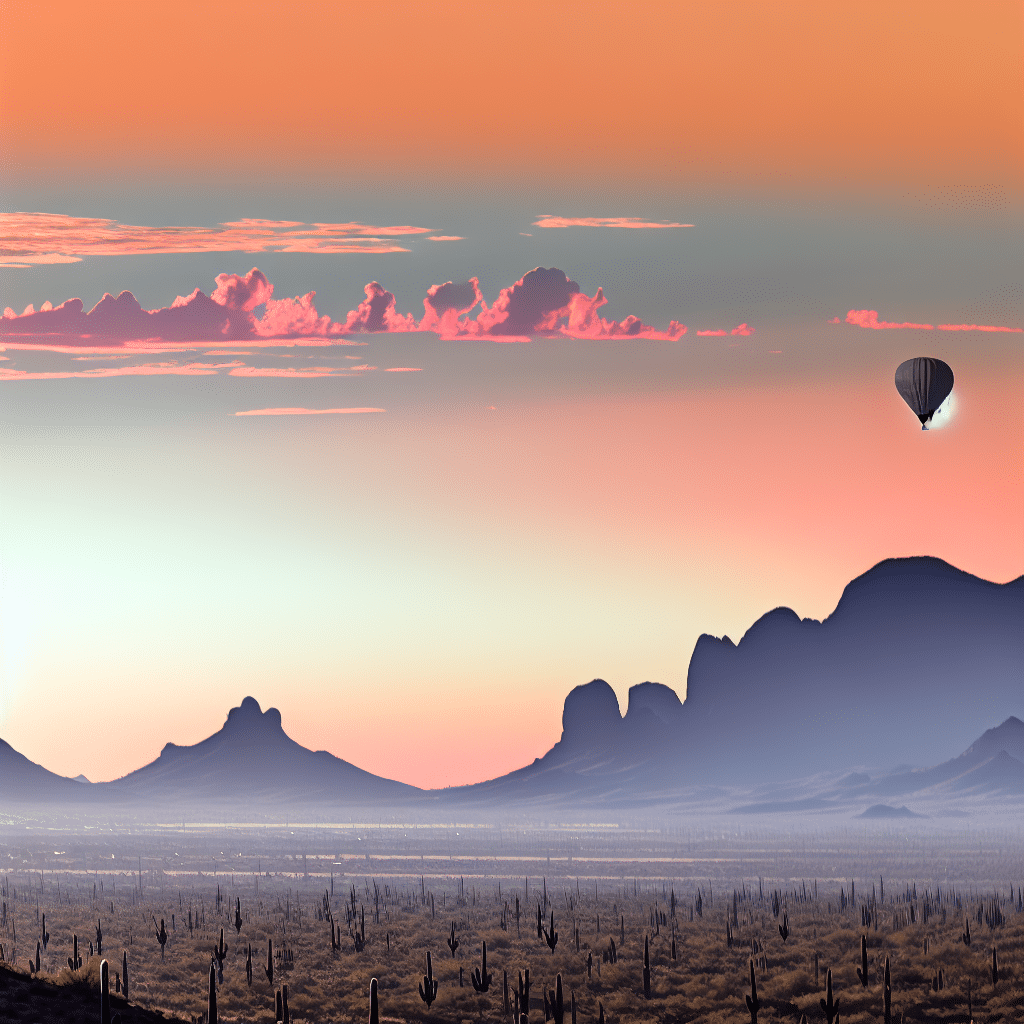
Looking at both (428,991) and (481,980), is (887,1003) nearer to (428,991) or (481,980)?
(428,991)

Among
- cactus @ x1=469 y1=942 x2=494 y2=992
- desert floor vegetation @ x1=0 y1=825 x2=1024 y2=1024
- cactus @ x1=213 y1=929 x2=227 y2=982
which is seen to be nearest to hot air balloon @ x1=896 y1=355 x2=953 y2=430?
desert floor vegetation @ x1=0 y1=825 x2=1024 y2=1024

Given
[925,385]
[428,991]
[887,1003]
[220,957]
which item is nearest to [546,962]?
[428,991]

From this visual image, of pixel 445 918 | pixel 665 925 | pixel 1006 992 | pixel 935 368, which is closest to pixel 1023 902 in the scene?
pixel 665 925

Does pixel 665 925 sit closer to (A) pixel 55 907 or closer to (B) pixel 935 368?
(A) pixel 55 907

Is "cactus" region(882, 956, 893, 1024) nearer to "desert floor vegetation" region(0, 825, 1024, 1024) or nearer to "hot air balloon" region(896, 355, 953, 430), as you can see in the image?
"desert floor vegetation" region(0, 825, 1024, 1024)

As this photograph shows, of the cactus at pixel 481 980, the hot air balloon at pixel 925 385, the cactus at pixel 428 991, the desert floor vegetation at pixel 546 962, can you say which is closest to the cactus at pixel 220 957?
the desert floor vegetation at pixel 546 962

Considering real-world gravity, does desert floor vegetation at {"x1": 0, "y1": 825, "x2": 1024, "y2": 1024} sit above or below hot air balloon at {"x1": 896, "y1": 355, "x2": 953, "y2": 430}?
below

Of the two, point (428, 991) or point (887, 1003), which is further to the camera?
point (428, 991)

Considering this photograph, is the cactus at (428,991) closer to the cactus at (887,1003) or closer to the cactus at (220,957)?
the cactus at (220,957)
